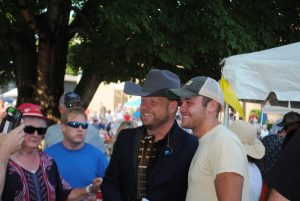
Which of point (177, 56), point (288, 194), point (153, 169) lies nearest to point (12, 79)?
point (177, 56)

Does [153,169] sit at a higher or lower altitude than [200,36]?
lower

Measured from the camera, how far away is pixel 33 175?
11.2 feet

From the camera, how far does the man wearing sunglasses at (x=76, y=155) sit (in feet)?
14.8

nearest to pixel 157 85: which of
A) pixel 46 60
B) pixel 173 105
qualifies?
pixel 173 105

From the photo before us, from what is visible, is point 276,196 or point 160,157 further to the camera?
point 160,157

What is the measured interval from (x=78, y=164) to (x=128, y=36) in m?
3.41

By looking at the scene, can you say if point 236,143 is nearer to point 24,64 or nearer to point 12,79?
point 24,64

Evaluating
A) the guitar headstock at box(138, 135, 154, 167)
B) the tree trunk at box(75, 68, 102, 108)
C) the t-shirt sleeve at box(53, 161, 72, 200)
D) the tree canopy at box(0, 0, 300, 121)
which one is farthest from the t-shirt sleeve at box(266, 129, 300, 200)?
the tree trunk at box(75, 68, 102, 108)

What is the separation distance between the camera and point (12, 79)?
11.9m

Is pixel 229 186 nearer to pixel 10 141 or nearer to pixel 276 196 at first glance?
pixel 276 196

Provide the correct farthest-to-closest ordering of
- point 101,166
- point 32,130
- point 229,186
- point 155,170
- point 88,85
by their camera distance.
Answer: point 88,85 → point 101,166 → point 32,130 → point 155,170 → point 229,186

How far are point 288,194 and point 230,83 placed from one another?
2.83 meters

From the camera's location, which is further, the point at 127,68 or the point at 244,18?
the point at 127,68

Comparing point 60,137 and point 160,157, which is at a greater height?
point 160,157
